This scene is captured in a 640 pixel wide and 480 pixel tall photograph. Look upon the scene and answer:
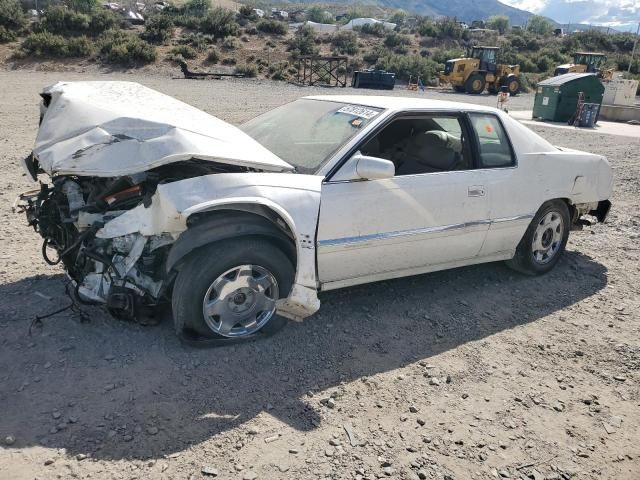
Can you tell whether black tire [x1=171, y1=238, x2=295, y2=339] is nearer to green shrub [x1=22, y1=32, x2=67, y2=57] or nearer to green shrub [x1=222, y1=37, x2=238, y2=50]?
green shrub [x1=22, y1=32, x2=67, y2=57]

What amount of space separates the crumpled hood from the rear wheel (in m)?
27.4

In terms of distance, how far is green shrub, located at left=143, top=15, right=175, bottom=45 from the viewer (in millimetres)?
32812

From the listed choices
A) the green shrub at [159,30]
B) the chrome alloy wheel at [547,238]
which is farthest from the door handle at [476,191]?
the green shrub at [159,30]

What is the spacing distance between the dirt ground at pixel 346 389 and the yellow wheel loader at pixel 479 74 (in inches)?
1042

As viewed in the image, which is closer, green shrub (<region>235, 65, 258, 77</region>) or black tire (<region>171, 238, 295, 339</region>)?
black tire (<region>171, 238, 295, 339</region>)

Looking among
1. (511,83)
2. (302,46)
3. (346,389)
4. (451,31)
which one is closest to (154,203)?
(346,389)

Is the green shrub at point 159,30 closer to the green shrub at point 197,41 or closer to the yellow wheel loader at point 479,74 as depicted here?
the green shrub at point 197,41

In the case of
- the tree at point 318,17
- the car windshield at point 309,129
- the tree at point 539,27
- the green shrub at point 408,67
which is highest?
the tree at point 539,27

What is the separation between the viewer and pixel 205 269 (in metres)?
3.22

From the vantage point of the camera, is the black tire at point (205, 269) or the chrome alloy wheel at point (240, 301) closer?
the black tire at point (205, 269)

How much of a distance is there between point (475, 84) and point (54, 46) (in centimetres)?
2119

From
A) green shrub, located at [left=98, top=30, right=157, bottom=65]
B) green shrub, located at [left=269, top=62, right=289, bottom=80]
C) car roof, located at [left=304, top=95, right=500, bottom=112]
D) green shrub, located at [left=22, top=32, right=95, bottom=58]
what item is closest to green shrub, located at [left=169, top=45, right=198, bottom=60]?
green shrub, located at [left=98, top=30, right=157, bottom=65]

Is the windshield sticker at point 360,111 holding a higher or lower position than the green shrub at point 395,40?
lower

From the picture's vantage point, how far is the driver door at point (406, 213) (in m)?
3.65
